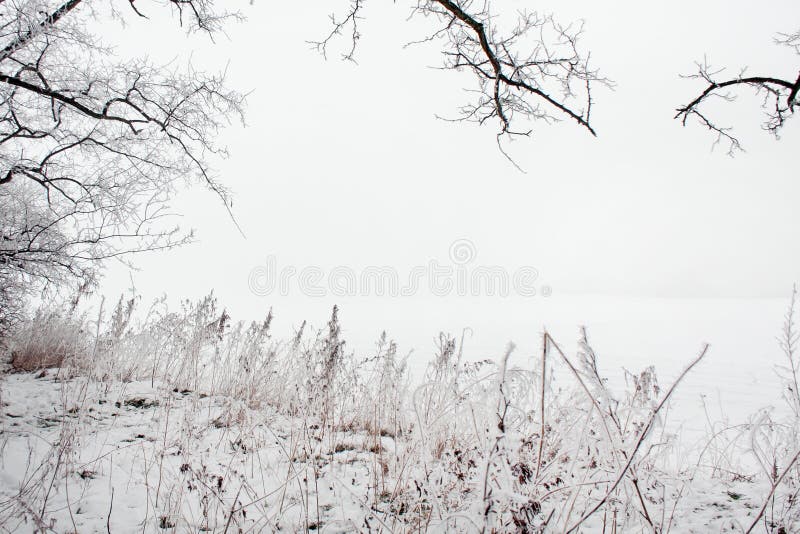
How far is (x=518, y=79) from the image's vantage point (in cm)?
298

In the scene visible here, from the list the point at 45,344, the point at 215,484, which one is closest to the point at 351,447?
the point at 215,484

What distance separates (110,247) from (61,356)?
6.50 feet

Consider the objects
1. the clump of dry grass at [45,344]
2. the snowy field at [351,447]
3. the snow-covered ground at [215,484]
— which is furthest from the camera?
the clump of dry grass at [45,344]

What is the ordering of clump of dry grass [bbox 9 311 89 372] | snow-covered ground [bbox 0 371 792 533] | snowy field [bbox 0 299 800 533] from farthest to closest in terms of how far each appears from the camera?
clump of dry grass [bbox 9 311 89 372], snow-covered ground [bbox 0 371 792 533], snowy field [bbox 0 299 800 533]

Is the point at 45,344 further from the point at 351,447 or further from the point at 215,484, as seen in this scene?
the point at 351,447


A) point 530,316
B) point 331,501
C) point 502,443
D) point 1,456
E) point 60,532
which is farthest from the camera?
point 530,316

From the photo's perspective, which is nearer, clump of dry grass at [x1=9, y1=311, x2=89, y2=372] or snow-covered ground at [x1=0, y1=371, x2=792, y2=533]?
snow-covered ground at [x1=0, y1=371, x2=792, y2=533]

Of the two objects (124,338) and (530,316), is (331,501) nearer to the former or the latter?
(124,338)

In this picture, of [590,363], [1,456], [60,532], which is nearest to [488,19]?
[590,363]

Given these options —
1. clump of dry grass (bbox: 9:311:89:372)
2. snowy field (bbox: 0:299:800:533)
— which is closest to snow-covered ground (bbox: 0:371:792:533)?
snowy field (bbox: 0:299:800:533)

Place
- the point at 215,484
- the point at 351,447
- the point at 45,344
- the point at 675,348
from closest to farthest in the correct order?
the point at 215,484 → the point at 351,447 → the point at 45,344 → the point at 675,348

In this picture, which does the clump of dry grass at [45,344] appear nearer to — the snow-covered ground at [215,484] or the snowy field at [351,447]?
the snowy field at [351,447]

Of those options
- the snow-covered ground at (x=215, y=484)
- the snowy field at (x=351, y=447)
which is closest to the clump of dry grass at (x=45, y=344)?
the snowy field at (x=351, y=447)

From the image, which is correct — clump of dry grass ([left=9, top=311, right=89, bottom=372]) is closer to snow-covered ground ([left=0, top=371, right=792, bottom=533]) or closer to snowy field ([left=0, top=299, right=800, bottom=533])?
snowy field ([left=0, top=299, right=800, bottom=533])
